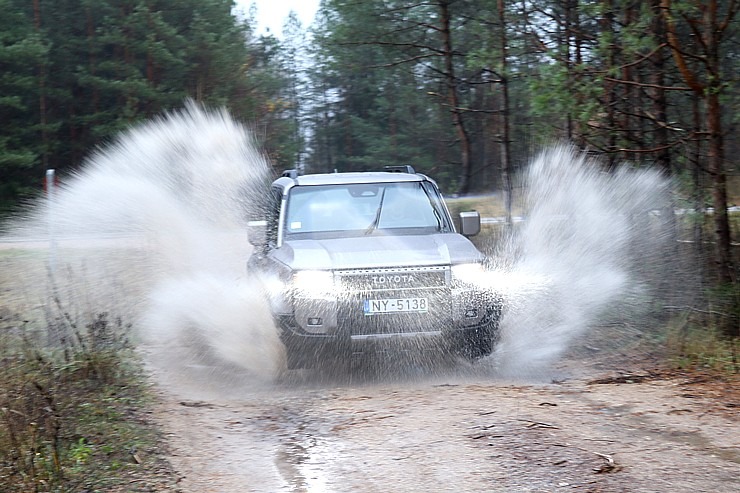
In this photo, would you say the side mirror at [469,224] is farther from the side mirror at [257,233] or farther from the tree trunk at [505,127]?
the tree trunk at [505,127]

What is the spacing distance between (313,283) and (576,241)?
5.69 m

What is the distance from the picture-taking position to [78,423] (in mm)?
6309

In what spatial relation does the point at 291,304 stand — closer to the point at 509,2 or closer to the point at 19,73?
the point at 509,2

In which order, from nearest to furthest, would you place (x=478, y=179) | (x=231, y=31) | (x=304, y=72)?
(x=231, y=31) < (x=478, y=179) < (x=304, y=72)

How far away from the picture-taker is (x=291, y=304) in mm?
7844

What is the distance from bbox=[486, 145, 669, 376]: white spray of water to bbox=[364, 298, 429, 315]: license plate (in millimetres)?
2266

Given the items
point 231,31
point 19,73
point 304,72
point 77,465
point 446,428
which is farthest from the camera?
point 304,72

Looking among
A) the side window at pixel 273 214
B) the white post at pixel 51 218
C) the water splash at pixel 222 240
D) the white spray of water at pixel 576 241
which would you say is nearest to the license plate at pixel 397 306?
the water splash at pixel 222 240

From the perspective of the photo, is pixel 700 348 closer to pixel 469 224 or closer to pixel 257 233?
pixel 469 224

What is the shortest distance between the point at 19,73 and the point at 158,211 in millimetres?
25488

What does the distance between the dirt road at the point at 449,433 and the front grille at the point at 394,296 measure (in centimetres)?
55

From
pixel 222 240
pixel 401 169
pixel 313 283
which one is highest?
pixel 401 169

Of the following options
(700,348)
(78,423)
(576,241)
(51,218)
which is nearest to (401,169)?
(576,241)

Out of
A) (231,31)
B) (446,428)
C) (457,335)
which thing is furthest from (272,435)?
(231,31)
